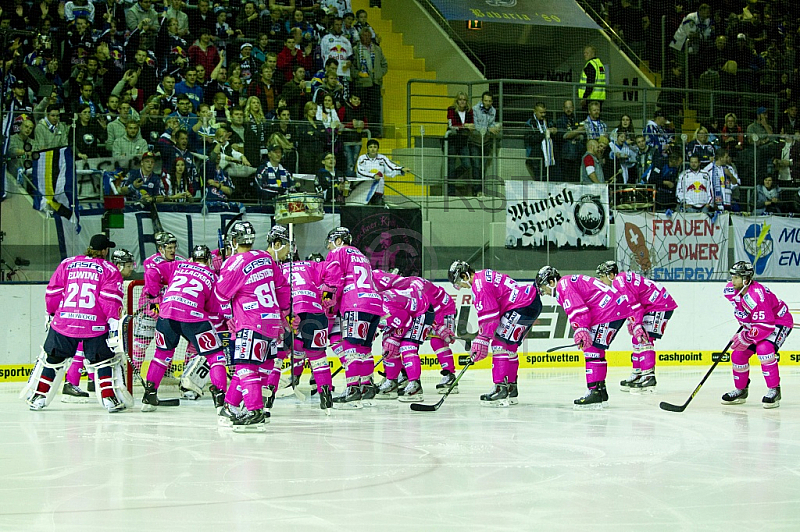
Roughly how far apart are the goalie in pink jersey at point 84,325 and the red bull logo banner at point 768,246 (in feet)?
27.3

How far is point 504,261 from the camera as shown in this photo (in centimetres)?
1229

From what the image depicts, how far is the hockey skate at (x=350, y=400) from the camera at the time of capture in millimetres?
8406

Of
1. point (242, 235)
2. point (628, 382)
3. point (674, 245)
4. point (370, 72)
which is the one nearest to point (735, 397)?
point (628, 382)

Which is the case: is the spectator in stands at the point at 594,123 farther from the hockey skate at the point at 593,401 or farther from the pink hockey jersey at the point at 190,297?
the pink hockey jersey at the point at 190,297

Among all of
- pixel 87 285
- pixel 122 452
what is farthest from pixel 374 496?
pixel 87 285

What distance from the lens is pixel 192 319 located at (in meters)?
8.11

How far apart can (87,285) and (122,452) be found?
251cm

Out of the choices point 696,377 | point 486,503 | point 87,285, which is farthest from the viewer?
point 696,377

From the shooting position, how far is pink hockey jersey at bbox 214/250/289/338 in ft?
21.9

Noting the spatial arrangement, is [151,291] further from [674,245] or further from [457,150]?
[674,245]

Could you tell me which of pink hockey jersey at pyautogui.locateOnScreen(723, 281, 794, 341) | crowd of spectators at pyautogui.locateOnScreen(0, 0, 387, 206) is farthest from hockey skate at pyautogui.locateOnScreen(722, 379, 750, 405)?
crowd of spectators at pyautogui.locateOnScreen(0, 0, 387, 206)

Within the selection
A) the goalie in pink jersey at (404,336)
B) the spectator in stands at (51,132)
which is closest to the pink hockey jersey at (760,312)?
the goalie in pink jersey at (404,336)

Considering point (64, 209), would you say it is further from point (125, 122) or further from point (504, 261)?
point (504, 261)

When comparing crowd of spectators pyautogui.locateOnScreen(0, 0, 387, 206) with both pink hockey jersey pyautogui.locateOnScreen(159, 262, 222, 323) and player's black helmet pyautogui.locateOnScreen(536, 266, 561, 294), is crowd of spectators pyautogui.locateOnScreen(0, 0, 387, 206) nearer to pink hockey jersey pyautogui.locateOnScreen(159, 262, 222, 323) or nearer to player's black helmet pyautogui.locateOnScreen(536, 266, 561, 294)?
pink hockey jersey pyautogui.locateOnScreen(159, 262, 222, 323)
